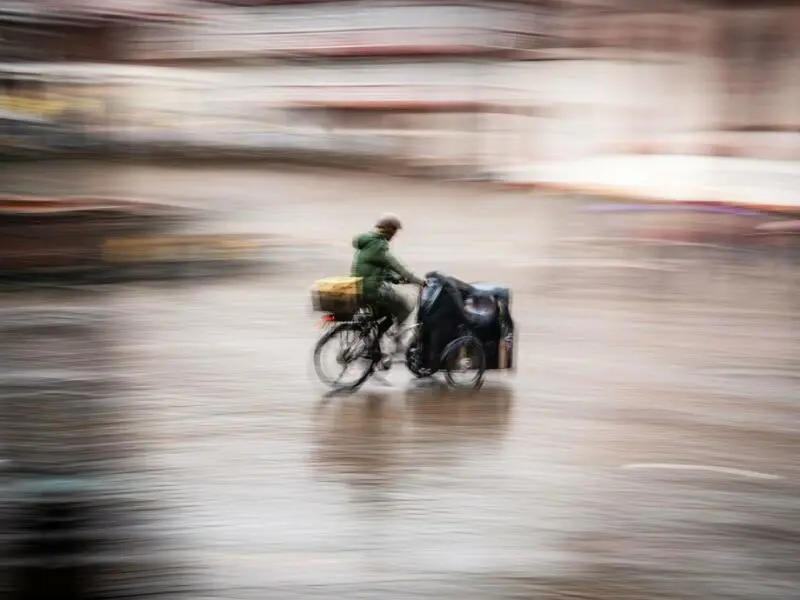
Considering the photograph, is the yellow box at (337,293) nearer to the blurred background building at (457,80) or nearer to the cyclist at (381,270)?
the cyclist at (381,270)

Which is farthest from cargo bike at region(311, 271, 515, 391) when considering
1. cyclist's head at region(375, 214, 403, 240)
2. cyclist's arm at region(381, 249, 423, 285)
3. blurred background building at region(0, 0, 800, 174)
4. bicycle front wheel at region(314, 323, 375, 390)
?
blurred background building at region(0, 0, 800, 174)

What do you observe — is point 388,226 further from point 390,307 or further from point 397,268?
point 390,307

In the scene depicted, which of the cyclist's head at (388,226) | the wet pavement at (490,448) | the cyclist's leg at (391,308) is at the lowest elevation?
the wet pavement at (490,448)

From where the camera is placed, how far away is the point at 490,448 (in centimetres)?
844

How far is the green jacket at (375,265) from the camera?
9797 millimetres

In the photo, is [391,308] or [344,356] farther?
[344,356]

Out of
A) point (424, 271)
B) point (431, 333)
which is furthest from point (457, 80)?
point (431, 333)

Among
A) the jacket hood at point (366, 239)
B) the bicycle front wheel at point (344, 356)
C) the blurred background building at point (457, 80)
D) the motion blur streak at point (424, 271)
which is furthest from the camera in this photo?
the blurred background building at point (457, 80)

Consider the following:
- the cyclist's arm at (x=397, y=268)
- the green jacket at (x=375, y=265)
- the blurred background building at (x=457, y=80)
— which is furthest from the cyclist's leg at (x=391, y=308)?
the blurred background building at (x=457, y=80)

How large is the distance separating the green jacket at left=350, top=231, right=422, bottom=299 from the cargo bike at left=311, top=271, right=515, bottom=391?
0.09 m

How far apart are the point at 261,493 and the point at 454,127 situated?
2553 centimetres

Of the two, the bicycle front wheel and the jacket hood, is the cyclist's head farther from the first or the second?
the bicycle front wheel

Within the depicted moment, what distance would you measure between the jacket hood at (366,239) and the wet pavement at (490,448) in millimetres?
1248

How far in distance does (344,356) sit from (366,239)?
1016 millimetres
